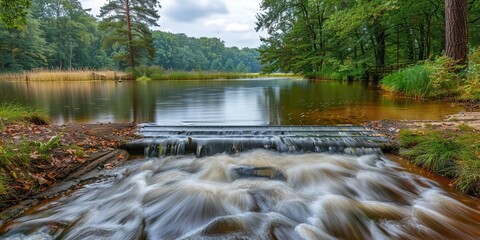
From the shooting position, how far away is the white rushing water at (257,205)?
2.21 m

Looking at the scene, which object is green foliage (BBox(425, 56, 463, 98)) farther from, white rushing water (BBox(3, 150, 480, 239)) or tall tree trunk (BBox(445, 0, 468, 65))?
white rushing water (BBox(3, 150, 480, 239))

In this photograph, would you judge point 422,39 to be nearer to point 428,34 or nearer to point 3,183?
point 428,34

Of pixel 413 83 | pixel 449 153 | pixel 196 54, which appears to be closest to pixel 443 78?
pixel 413 83

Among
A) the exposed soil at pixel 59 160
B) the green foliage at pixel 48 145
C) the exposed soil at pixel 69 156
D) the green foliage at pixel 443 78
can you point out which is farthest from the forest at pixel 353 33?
the green foliage at pixel 48 145

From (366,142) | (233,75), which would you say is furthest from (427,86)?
(233,75)

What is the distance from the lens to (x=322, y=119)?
19.3ft

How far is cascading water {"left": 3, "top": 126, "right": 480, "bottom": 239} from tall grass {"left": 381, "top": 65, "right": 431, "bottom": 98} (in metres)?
6.07

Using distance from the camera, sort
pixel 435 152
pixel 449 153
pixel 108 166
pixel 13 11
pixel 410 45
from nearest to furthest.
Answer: pixel 449 153 < pixel 435 152 < pixel 108 166 < pixel 13 11 < pixel 410 45

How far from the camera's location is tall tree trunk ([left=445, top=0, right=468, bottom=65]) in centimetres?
744

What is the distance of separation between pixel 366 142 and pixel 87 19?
2404 inches

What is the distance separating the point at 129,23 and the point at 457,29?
2753 cm

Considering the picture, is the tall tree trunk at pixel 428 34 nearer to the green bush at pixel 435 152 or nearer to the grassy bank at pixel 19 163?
the green bush at pixel 435 152

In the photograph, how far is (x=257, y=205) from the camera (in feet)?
8.45

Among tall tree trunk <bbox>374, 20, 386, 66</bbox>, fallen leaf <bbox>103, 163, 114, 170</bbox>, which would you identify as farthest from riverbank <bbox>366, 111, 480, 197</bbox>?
tall tree trunk <bbox>374, 20, 386, 66</bbox>
